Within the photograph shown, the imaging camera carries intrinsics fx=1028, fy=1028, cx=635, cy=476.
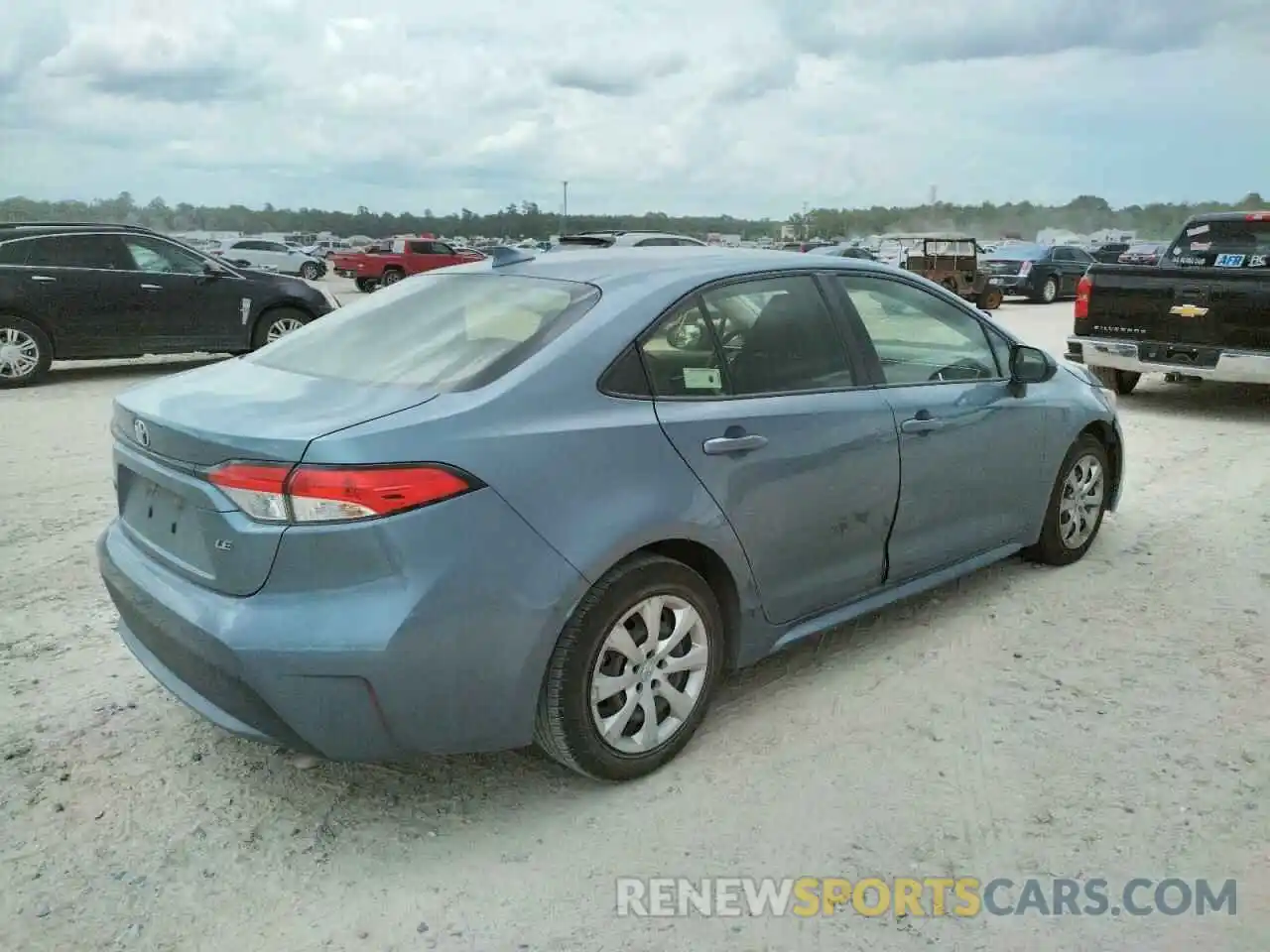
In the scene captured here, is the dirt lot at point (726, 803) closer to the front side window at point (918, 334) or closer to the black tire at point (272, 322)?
the front side window at point (918, 334)

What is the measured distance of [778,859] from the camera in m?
2.74

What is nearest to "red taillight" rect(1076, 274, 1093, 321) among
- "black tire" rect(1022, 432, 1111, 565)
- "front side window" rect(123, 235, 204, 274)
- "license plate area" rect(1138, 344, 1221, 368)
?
"license plate area" rect(1138, 344, 1221, 368)

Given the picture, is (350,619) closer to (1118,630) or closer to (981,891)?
(981,891)

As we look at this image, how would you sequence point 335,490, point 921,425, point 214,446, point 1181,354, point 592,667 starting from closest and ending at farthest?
point 335,490 → point 214,446 → point 592,667 → point 921,425 → point 1181,354

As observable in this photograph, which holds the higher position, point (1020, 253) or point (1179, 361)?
point (1020, 253)

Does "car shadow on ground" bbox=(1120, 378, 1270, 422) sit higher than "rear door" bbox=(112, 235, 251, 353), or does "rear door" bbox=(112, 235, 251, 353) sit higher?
"rear door" bbox=(112, 235, 251, 353)

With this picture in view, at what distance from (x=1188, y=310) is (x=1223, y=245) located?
1585mm

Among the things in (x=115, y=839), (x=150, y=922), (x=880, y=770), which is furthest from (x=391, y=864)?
(x=880, y=770)

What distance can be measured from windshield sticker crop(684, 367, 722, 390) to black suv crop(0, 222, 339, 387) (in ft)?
30.5

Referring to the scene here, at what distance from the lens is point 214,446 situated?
2646 mm

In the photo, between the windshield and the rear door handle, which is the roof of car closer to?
the rear door handle

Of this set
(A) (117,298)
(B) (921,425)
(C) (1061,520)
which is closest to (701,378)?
(B) (921,425)

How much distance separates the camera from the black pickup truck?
8281 mm

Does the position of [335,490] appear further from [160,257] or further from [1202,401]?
[160,257]
